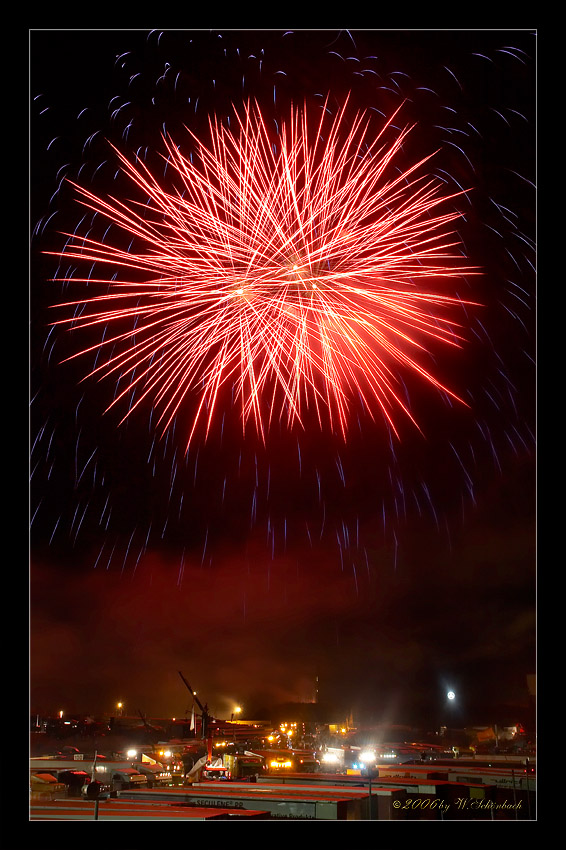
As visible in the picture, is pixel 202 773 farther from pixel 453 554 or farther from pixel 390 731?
pixel 453 554

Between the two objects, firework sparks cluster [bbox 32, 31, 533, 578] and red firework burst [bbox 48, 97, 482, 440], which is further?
red firework burst [bbox 48, 97, 482, 440]

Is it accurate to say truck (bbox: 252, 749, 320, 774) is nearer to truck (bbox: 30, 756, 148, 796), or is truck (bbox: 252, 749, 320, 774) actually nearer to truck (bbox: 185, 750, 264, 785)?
truck (bbox: 185, 750, 264, 785)

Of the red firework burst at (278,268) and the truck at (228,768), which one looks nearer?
the truck at (228,768)

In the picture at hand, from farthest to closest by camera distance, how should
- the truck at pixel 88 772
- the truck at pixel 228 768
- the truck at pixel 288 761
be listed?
1. the truck at pixel 288 761
2. the truck at pixel 228 768
3. the truck at pixel 88 772

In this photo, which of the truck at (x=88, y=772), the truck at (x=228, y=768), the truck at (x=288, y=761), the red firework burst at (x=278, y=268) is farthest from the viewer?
the red firework burst at (x=278, y=268)

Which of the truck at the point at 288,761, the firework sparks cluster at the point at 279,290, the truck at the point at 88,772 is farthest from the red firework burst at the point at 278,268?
the truck at the point at 88,772

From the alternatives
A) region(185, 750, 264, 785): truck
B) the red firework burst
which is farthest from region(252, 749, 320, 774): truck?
the red firework burst

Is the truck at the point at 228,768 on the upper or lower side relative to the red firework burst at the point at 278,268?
lower

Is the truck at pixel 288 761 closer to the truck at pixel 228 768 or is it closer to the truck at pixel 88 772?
the truck at pixel 228 768
